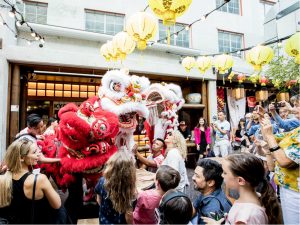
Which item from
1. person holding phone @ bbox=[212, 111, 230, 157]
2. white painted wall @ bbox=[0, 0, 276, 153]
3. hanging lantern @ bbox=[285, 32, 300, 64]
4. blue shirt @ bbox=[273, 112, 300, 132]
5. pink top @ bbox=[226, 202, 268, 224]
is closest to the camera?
pink top @ bbox=[226, 202, 268, 224]

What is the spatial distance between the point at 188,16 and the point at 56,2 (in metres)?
5.45

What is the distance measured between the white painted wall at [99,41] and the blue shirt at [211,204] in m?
6.01

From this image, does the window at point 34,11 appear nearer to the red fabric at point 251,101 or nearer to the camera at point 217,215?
the camera at point 217,215

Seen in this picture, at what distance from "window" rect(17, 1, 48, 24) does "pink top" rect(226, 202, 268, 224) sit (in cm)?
872

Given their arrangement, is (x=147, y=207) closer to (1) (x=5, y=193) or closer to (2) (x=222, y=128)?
(1) (x=5, y=193)

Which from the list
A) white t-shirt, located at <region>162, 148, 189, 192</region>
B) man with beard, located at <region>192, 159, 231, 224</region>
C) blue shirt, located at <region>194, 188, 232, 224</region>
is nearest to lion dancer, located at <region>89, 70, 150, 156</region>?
white t-shirt, located at <region>162, 148, 189, 192</region>

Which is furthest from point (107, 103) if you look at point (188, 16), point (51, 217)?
point (188, 16)

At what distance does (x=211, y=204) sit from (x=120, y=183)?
784mm

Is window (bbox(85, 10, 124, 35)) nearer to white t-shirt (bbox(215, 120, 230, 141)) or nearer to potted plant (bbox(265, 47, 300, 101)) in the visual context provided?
white t-shirt (bbox(215, 120, 230, 141))

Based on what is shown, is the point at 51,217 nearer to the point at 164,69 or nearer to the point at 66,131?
the point at 66,131

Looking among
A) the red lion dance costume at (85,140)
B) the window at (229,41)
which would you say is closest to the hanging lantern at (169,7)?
the red lion dance costume at (85,140)

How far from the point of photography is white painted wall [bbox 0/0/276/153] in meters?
6.66

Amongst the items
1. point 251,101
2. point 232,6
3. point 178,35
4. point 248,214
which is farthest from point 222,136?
point 232,6

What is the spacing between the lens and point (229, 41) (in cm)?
1170
